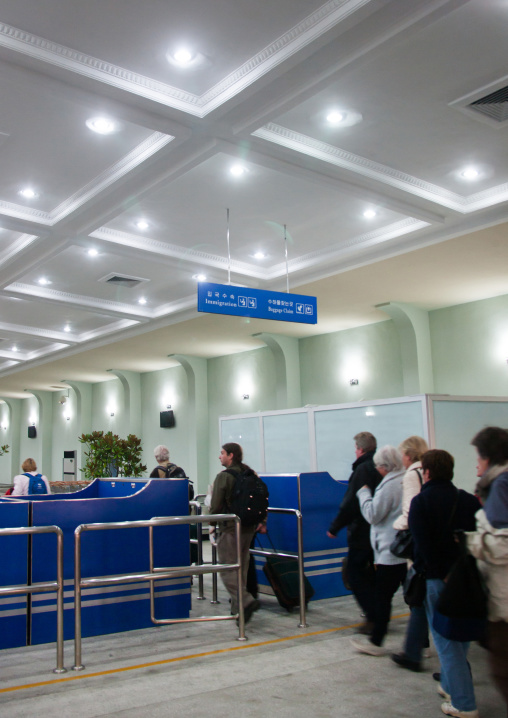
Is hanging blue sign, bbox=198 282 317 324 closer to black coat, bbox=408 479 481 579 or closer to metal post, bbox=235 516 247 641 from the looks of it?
metal post, bbox=235 516 247 641

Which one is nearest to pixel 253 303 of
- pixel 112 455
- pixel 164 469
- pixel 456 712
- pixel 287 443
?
pixel 164 469

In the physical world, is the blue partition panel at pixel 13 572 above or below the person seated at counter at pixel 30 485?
below

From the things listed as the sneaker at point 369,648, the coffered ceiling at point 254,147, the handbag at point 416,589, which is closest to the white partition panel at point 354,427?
the coffered ceiling at point 254,147

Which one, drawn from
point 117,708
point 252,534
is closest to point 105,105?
point 252,534

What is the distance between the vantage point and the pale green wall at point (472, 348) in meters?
11.7

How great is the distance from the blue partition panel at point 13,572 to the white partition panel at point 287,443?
5.24 meters

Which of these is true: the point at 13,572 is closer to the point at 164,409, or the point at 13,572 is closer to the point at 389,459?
the point at 389,459

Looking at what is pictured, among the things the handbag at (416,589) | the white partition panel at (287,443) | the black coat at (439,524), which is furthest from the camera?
the white partition panel at (287,443)

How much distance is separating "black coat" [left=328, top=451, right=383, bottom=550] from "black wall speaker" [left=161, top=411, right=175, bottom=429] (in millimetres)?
14184

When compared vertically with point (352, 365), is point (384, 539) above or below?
below

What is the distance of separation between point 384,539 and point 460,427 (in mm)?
4435

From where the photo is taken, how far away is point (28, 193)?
8203 mm

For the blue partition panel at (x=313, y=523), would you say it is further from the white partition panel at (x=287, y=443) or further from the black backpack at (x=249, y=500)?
the white partition panel at (x=287, y=443)

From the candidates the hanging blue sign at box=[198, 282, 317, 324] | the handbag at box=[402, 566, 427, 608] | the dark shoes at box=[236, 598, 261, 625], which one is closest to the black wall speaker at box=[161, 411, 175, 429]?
the hanging blue sign at box=[198, 282, 317, 324]
